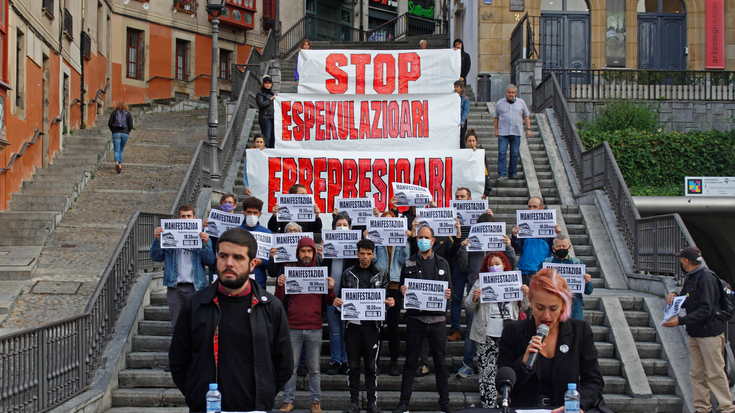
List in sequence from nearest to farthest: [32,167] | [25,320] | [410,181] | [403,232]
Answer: [403,232] < [25,320] < [410,181] < [32,167]

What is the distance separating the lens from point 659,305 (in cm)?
929

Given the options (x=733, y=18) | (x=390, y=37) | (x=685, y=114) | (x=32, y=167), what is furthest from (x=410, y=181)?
(x=390, y=37)

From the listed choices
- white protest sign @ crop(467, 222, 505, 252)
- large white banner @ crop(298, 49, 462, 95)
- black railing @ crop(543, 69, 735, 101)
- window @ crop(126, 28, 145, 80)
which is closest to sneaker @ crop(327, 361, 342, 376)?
white protest sign @ crop(467, 222, 505, 252)

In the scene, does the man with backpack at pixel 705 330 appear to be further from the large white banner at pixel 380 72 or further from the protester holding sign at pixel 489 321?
the large white banner at pixel 380 72

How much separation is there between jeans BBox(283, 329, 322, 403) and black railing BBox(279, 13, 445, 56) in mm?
24867

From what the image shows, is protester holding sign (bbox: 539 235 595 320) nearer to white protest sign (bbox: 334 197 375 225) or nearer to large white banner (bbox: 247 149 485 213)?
white protest sign (bbox: 334 197 375 225)

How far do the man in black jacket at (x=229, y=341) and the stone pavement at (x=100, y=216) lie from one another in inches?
263

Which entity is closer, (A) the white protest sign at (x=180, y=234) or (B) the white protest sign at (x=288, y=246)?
(A) the white protest sign at (x=180, y=234)

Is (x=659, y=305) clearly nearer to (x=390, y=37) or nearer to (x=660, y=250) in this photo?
(x=660, y=250)

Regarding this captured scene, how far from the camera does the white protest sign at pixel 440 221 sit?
8492 mm

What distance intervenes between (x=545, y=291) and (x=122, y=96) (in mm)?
27334

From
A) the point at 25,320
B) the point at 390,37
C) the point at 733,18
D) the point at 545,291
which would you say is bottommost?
the point at 25,320

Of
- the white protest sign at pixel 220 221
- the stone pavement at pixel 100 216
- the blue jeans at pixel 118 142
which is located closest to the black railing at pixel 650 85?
the stone pavement at pixel 100 216

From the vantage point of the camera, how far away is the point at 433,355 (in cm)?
744
